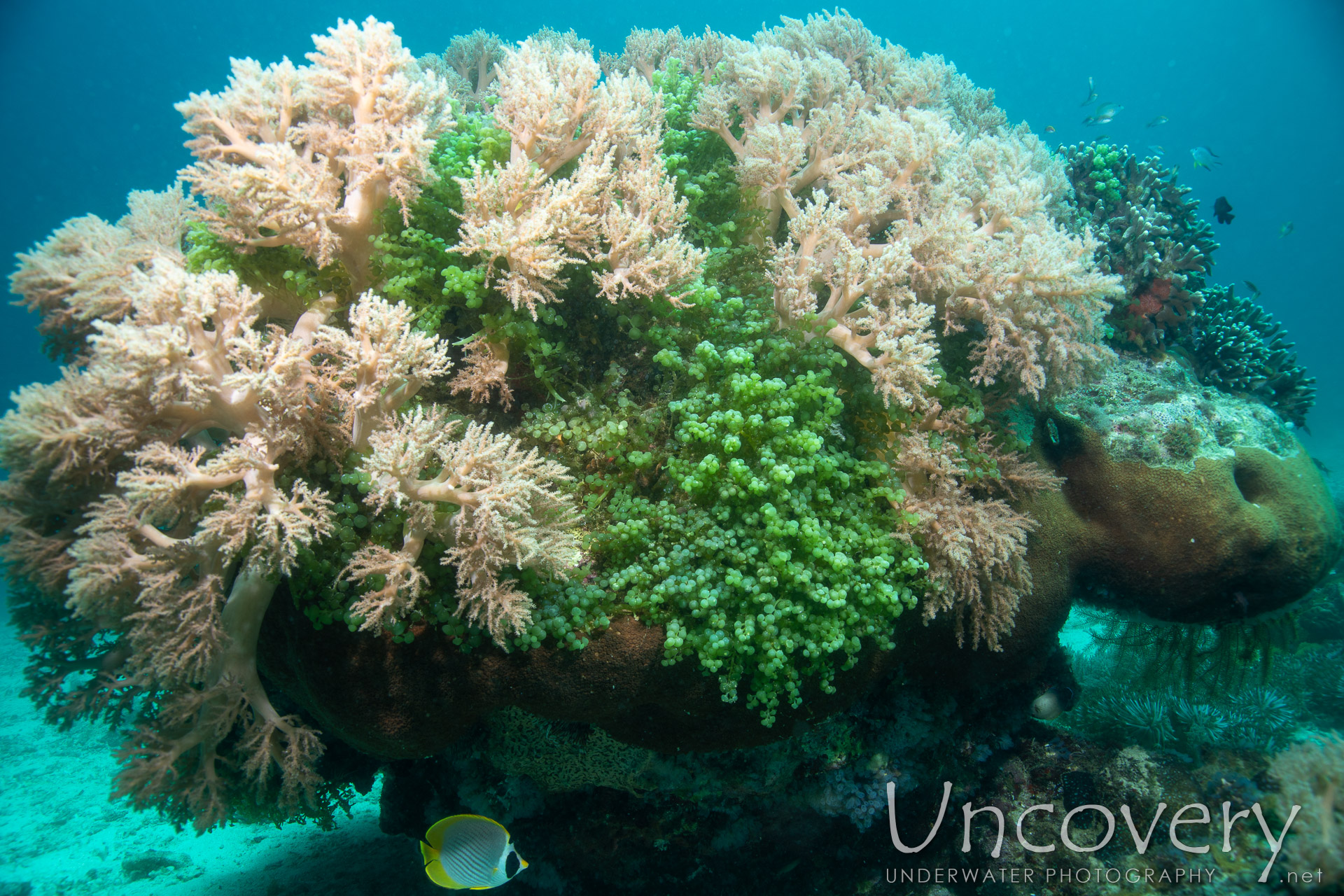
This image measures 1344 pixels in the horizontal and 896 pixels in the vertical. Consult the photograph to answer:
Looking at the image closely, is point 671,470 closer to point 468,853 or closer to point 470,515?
point 470,515

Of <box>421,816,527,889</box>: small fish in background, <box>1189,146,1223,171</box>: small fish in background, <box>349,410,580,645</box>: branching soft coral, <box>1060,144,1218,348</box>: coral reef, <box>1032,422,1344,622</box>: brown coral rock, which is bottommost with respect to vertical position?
<box>421,816,527,889</box>: small fish in background

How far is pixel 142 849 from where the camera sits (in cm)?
745

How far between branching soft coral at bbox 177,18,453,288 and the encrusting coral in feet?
0.08

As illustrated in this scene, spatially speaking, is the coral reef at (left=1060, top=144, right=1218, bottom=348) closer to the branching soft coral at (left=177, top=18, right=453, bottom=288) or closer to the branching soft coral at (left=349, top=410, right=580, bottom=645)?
the branching soft coral at (left=349, top=410, right=580, bottom=645)

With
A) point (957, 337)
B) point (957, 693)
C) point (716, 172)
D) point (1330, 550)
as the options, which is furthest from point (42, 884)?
point (1330, 550)

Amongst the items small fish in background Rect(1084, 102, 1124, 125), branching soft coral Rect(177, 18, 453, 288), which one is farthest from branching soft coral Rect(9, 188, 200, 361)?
small fish in background Rect(1084, 102, 1124, 125)

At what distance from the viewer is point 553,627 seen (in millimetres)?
3434

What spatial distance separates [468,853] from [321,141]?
505 centimetres

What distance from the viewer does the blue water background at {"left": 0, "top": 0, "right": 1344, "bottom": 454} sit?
52219 millimetres

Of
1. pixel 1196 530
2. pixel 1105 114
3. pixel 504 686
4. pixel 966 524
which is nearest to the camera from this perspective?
pixel 504 686

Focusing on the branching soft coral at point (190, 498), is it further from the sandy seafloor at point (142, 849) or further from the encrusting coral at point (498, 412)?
the sandy seafloor at point (142, 849)

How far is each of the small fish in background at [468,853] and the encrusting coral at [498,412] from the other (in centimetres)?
74

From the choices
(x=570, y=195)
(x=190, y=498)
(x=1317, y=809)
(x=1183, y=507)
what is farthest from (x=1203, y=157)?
(x=190, y=498)

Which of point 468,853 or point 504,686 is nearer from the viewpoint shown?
point 504,686
